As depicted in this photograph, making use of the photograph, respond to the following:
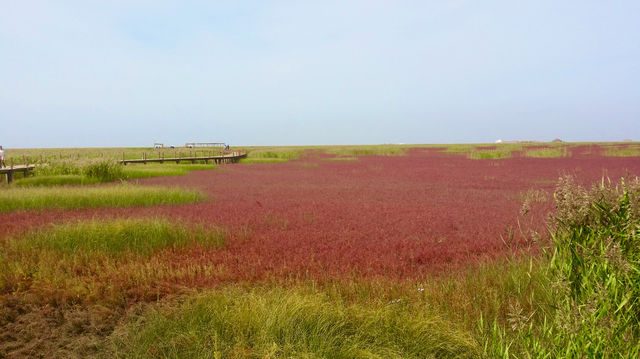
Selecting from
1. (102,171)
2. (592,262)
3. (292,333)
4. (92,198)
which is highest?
(102,171)

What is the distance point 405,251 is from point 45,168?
864 inches

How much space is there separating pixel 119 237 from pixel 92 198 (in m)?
6.10

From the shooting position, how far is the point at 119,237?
712 centimetres

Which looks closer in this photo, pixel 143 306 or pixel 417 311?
pixel 417 311

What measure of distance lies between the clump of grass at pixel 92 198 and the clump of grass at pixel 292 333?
29.6 feet

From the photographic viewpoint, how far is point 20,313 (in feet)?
15.1

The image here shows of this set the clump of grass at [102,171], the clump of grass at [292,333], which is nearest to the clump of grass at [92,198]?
the clump of grass at [102,171]

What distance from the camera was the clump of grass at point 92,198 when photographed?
1171 cm

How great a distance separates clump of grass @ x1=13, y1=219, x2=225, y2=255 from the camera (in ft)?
22.1

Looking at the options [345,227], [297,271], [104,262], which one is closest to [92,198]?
[104,262]

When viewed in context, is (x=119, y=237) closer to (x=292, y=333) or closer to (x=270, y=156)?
(x=292, y=333)

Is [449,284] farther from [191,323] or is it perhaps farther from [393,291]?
[191,323]

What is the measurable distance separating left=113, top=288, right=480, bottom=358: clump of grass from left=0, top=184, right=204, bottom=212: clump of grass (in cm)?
903

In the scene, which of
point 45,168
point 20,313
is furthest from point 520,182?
point 45,168
